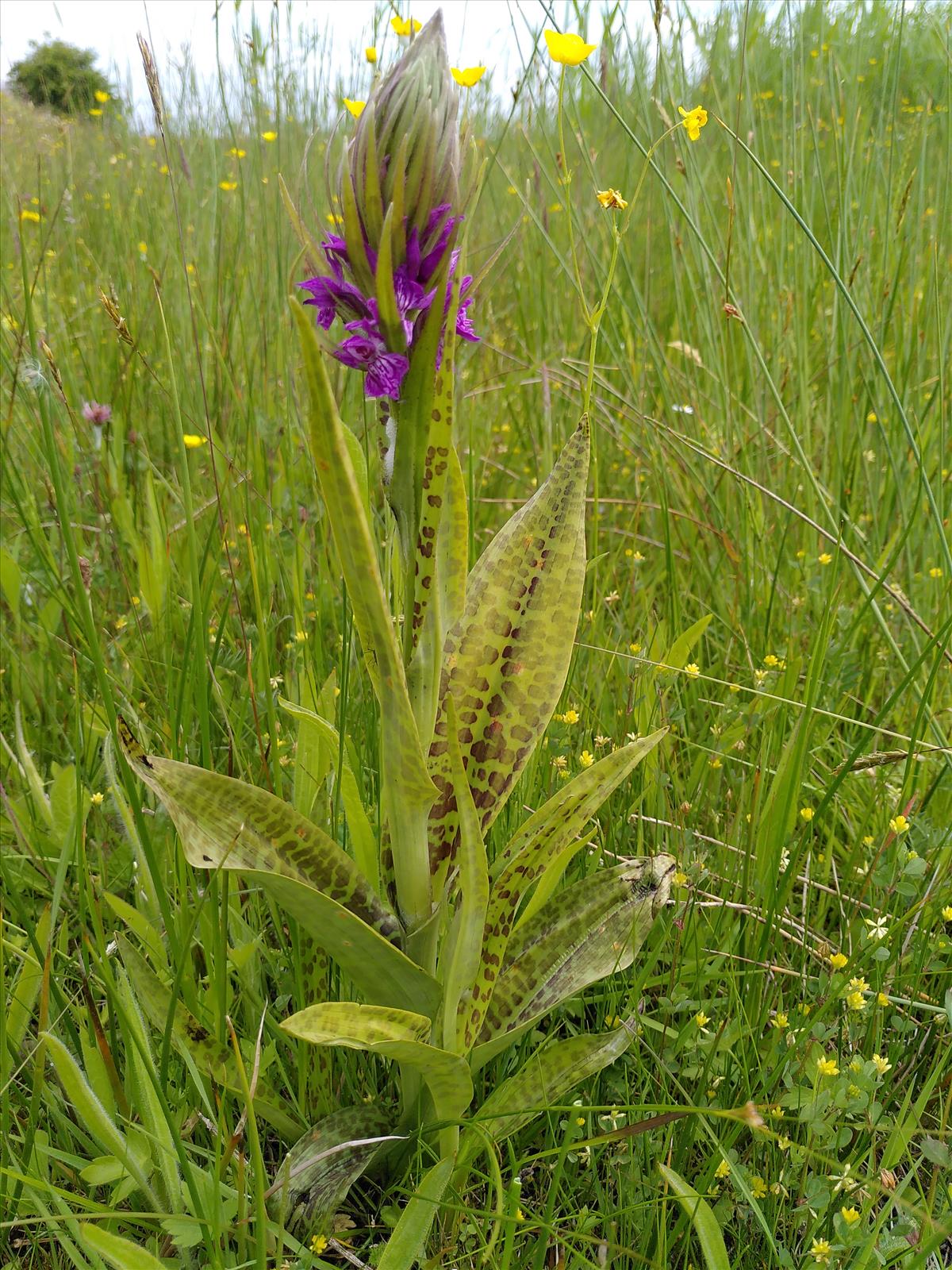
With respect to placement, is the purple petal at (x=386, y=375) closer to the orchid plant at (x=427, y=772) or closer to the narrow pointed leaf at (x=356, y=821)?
the orchid plant at (x=427, y=772)

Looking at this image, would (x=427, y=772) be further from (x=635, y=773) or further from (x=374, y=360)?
(x=635, y=773)

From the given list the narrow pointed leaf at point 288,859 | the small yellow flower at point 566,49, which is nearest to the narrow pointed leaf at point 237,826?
the narrow pointed leaf at point 288,859

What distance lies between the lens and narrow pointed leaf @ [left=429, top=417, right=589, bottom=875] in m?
0.79

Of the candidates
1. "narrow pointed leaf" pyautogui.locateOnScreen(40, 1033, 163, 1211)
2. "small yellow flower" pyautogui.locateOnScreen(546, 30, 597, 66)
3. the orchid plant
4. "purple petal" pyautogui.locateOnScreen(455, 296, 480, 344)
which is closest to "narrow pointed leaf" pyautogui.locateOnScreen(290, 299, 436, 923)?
the orchid plant

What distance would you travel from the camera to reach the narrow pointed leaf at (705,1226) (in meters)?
0.70

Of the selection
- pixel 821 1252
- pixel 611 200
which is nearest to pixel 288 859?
pixel 821 1252

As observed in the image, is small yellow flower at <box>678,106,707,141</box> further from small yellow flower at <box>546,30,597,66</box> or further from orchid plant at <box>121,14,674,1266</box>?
orchid plant at <box>121,14,674,1266</box>

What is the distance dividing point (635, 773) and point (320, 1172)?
61 centimetres

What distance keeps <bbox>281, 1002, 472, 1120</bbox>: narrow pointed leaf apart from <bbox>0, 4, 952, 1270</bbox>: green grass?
0.08 m

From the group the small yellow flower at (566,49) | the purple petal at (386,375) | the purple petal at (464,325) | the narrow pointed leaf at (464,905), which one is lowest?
the narrow pointed leaf at (464,905)

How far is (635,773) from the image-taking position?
1209 mm

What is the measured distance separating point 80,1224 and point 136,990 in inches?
7.3

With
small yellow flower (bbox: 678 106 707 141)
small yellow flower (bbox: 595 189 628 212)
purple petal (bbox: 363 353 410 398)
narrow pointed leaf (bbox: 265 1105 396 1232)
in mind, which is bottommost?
narrow pointed leaf (bbox: 265 1105 396 1232)

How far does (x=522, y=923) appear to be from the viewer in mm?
866
